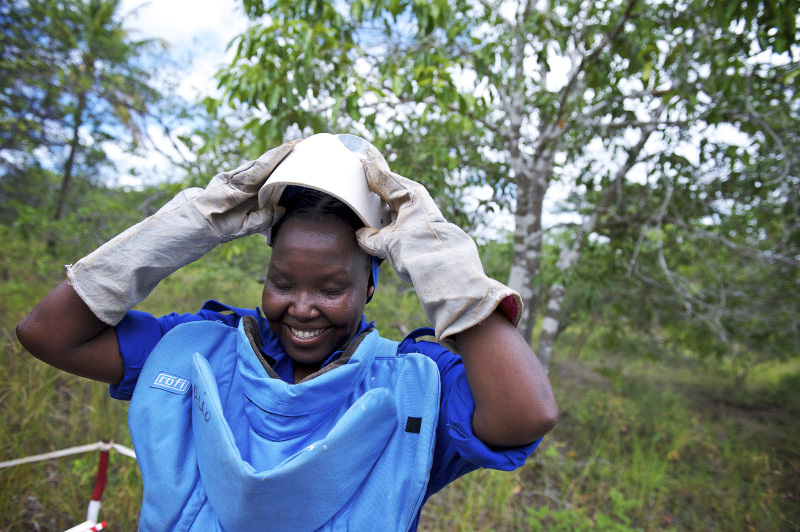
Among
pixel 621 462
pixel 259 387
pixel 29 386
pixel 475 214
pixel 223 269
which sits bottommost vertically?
pixel 621 462

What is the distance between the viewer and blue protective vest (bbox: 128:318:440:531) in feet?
2.89

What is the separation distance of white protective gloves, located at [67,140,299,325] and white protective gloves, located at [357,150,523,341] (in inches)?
11.9

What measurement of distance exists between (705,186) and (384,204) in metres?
3.80

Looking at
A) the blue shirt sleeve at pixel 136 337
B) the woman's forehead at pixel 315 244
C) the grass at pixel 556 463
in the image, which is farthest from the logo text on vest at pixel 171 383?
the grass at pixel 556 463

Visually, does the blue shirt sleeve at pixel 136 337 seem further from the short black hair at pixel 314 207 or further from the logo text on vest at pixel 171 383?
the short black hair at pixel 314 207

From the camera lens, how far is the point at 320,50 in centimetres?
246

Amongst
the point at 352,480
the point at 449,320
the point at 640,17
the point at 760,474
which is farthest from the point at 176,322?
the point at 760,474

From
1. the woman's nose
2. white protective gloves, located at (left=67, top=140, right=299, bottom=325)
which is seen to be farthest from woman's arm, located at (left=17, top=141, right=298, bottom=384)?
the woman's nose

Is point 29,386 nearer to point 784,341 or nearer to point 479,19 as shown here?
point 479,19

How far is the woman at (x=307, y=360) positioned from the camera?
2.94 feet

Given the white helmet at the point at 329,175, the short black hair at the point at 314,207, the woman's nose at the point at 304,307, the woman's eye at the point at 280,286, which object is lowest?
the woman's nose at the point at 304,307

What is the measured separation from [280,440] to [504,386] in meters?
0.50

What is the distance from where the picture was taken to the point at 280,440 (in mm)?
958

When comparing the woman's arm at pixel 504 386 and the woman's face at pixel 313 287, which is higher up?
the woman's face at pixel 313 287
